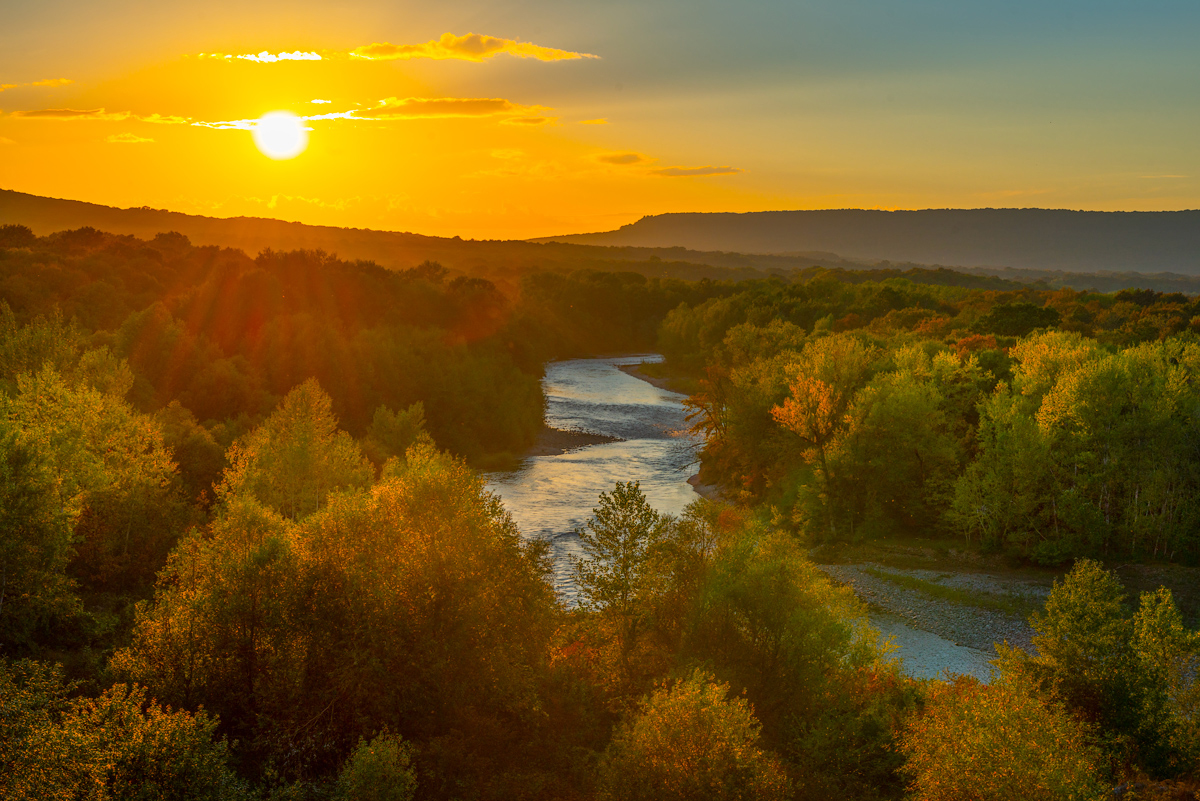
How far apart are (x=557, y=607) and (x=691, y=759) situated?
1298cm

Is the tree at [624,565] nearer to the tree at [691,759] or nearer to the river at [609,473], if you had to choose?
the tree at [691,759]

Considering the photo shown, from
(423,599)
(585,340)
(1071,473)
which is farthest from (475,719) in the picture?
(585,340)

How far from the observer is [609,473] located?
7656cm

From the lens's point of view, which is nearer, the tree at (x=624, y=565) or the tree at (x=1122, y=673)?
the tree at (x=1122, y=673)

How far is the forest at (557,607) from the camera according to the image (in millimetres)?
22156

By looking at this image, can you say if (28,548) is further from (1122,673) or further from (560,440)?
(560,440)

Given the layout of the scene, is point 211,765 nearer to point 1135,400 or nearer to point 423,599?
point 423,599

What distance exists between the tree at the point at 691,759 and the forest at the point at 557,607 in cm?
8

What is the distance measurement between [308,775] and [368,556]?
7.00m

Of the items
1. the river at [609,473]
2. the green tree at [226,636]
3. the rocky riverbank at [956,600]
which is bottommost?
the rocky riverbank at [956,600]

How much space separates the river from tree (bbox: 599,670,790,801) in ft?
68.3

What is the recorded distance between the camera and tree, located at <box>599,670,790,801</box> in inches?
855

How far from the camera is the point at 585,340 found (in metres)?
181

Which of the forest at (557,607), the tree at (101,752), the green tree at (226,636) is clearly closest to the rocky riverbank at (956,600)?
the forest at (557,607)
